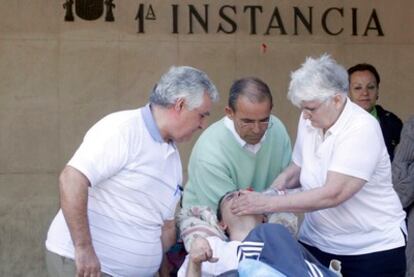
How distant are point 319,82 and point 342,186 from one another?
42cm

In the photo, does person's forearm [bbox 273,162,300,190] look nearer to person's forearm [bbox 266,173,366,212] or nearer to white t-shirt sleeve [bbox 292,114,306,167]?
white t-shirt sleeve [bbox 292,114,306,167]

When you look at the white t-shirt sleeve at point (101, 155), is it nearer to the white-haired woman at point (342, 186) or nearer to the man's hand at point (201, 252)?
the man's hand at point (201, 252)

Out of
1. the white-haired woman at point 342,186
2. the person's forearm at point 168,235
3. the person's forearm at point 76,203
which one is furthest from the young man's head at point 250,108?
the person's forearm at point 76,203

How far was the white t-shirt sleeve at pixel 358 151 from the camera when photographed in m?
3.80

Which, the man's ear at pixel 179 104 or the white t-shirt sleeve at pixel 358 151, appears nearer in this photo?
the man's ear at pixel 179 104

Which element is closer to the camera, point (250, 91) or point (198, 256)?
point (198, 256)

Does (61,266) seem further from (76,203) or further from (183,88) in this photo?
(183,88)

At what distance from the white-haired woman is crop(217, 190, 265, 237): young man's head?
0.12 ft

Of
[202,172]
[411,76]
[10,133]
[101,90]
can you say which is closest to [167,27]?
[101,90]

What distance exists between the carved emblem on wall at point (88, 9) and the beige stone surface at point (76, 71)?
0.04 meters

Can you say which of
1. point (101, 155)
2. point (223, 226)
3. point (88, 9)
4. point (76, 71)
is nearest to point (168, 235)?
point (223, 226)

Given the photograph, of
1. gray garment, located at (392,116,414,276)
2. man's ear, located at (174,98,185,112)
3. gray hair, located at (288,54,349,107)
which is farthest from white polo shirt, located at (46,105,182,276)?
gray garment, located at (392,116,414,276)

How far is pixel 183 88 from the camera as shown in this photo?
3.67 m

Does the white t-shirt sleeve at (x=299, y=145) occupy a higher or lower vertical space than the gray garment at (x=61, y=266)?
higher
